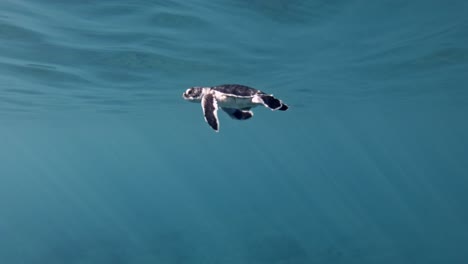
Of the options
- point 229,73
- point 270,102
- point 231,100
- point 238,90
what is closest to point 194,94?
point 231,100

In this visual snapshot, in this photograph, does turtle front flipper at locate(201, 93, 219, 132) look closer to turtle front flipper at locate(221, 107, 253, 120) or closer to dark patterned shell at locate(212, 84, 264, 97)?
dark patterned shell at locate(212, 84, 264, 97)

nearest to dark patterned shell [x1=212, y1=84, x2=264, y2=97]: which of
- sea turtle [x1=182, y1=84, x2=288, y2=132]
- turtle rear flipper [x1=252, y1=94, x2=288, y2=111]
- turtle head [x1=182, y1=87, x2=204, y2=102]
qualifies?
sea turtle [x1=182, y1=84, x2=288, y2=132]

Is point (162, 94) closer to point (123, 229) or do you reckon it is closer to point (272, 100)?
point (123, 229)

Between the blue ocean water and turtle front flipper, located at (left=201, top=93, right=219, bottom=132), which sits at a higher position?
the blue ocean water

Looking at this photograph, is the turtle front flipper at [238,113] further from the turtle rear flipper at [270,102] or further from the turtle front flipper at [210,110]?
the turtle rear flipper at [270,102]

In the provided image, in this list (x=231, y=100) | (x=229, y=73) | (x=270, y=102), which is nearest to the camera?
(x=270, y=102)

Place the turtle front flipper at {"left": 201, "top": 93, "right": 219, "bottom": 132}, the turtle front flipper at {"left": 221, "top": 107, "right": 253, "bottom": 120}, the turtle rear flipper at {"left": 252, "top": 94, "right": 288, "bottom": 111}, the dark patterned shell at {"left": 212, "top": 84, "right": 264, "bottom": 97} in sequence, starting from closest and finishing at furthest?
the turtle rear flipper at {"left": 252, "top": 94, "right": 288, "bottom": 111} < the turtle front flipper at {"left": 201, "top": 93, "right": 219, "bottom": 132} < the dark patterned shell at {"left": 212, "top": 84, "right": 264, "bottom": 97} < the turtle front flipper at {"left": 221, "top": 107, "right": 253, "bottom": 120}

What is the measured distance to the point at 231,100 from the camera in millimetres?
5969

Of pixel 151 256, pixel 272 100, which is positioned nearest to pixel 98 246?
pixel 151 256

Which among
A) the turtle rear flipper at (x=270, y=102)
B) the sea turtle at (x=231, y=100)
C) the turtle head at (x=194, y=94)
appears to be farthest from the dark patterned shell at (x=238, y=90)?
the turtle head at (x=194, y=94)

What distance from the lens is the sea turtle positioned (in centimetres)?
538

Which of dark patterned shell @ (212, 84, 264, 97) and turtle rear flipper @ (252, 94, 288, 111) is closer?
turtle rear flipper @ (252, 94, 288, 111)

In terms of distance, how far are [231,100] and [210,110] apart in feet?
1.68

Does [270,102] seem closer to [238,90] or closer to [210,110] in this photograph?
[238,90]
